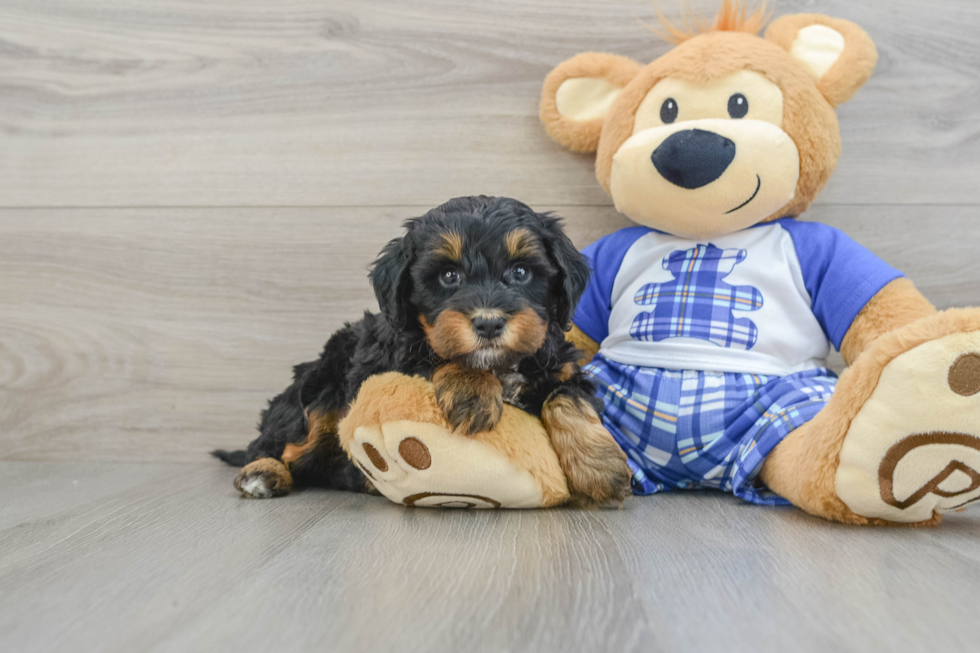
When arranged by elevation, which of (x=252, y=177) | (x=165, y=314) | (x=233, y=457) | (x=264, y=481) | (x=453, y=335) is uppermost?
(x=252, y=177)

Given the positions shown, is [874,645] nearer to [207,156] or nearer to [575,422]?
[575,422]

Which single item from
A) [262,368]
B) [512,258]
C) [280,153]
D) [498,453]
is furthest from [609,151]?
[262,368]

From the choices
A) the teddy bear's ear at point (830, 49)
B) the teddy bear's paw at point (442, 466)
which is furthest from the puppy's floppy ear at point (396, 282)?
the teddy bear's ear at point (830, 49)

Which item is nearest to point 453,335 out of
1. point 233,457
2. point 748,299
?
point 748,299

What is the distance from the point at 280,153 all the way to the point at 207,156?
252 mm

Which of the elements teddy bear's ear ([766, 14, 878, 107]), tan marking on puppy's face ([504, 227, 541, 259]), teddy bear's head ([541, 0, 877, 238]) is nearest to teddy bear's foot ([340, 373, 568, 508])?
tan marking on puppy's face ([504, 227, 541, 259])

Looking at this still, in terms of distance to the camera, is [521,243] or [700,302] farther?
[700,302]

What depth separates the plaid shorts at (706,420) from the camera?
5.22 feet

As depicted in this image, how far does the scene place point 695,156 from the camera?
165 cm

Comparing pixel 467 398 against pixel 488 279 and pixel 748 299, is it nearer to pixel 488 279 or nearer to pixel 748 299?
pixel 488 279

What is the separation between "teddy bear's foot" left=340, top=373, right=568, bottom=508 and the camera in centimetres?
143

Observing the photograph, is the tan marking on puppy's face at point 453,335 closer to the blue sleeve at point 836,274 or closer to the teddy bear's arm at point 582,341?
the teddy bear's arm at point 582,341

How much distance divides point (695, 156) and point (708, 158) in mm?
31

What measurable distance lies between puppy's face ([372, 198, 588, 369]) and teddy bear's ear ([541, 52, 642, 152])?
1.79 ft
